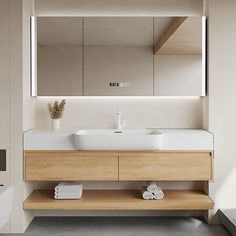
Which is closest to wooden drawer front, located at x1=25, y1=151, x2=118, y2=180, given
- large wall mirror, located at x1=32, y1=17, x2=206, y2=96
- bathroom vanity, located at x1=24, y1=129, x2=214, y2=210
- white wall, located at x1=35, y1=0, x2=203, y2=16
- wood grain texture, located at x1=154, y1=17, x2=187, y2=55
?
Result: bathroom vanity, located at x1=24, y1=129, x2=214, y2=210

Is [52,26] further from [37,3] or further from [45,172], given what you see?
[45,172]

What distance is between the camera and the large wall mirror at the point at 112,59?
4102 millimetres

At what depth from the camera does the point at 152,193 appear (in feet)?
12.5

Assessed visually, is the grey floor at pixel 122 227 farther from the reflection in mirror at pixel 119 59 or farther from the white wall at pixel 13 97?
the reflection in mirror at pixel 119 59

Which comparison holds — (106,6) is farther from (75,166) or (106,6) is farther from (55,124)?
(75,166)

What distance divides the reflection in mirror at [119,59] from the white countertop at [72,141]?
2.12 ft

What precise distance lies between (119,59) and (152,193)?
1.38 m

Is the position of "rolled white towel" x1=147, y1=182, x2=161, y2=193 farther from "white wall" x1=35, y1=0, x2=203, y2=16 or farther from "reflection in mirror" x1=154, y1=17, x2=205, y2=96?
"white wall" x1=35, y1=0, x2=203, y2=16

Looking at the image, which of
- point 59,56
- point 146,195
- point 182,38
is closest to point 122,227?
point 146,195

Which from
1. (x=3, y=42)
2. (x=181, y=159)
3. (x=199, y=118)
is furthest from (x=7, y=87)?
(x=199, y=118)

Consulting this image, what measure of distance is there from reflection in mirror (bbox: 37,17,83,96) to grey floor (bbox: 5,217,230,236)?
4.19ft

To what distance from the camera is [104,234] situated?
11.8 feet

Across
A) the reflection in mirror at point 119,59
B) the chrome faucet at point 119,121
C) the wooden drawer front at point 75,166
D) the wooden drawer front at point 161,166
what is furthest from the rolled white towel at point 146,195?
the reflection in mirror at point 119,59

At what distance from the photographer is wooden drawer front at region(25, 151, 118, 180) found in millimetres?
3678
